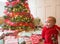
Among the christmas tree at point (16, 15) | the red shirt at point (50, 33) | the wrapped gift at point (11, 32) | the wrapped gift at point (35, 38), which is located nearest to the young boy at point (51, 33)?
the red shirt at point (50, 33)

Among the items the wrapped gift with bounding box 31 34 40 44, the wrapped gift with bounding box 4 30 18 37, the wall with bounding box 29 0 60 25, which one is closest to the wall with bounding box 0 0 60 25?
the wall with bounding box 29 0 60 25

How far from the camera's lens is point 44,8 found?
207 centimetres

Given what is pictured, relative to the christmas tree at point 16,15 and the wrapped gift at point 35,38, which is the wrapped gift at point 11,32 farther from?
the wrapped gift at point 35,38

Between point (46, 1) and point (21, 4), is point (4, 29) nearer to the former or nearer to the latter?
point (21, 4)

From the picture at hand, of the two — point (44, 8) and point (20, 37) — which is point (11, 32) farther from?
point (44, 8)

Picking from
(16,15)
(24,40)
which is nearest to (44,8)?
(16,15)

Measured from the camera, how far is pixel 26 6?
2.10 metres

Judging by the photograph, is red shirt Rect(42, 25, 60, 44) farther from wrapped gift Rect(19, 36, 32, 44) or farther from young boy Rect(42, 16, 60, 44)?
wrapped gift Rect(19, 36, 32, 44)

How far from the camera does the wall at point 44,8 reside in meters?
2.04

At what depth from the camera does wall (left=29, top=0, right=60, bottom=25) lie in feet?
6.68

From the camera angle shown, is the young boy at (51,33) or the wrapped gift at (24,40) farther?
the wrapped gift at (24,40)

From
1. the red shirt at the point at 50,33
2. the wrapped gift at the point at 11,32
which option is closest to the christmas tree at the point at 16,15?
the wrapped gift at the point at 11,32

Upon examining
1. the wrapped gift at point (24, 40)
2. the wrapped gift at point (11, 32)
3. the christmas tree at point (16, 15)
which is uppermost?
the christmas tree at point (16, 15)

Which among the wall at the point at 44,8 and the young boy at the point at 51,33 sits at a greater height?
A: the wall at the point at 44,8
